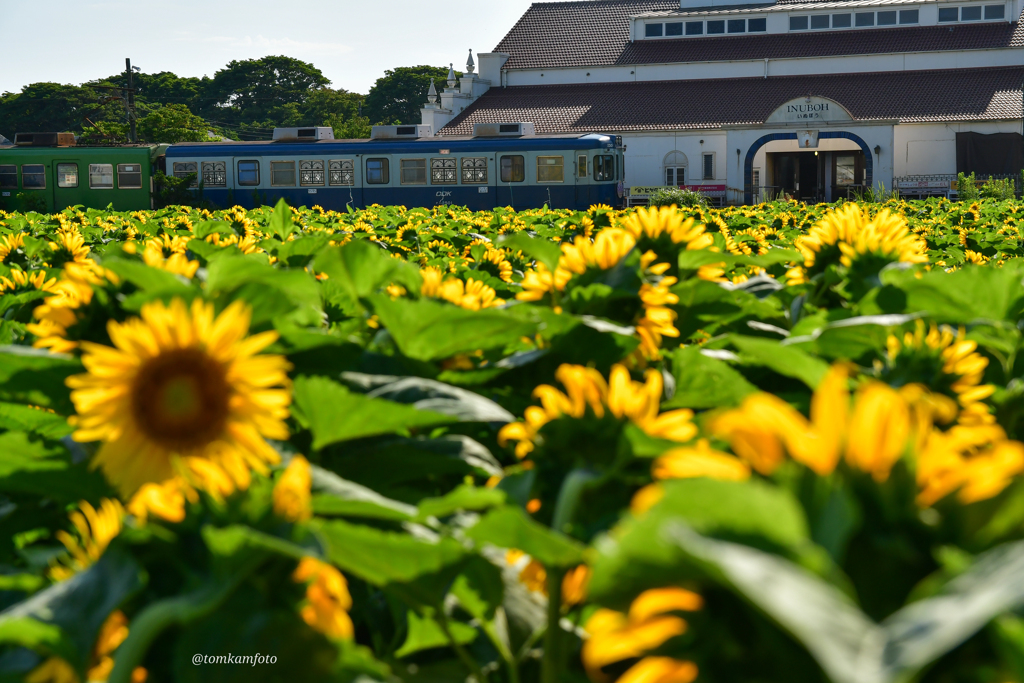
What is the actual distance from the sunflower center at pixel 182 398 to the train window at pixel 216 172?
24.6m

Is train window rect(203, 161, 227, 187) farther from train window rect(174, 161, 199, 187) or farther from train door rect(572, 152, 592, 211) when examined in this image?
train door rect(572, 152, 592, 211)

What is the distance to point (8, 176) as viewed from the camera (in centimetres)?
2448

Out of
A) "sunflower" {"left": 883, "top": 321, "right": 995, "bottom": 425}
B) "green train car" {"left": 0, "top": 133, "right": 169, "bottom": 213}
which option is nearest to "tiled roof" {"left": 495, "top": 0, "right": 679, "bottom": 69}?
"green train car" {"left": 0, "top": 133, "right": 169, "bottom": 213}

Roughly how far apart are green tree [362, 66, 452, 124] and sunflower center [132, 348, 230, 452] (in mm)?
87479

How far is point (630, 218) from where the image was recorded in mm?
1859

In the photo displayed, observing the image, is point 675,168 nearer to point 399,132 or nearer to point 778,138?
point 778,138

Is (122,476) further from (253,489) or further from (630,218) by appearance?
(630,218)

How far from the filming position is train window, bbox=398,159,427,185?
78.7 ft

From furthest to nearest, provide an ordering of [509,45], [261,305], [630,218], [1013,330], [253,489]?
[509,45]
[630,218]
[1013,330]
[261,305]
[253,489]

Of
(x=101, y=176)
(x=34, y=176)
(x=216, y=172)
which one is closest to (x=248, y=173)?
(x=216, y=172)

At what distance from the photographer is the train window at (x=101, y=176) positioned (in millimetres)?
24172

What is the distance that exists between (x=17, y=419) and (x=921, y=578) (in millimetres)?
1250

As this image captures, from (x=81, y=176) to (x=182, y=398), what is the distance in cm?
2543

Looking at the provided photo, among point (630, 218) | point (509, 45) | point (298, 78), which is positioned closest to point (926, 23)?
point (509, 45)
